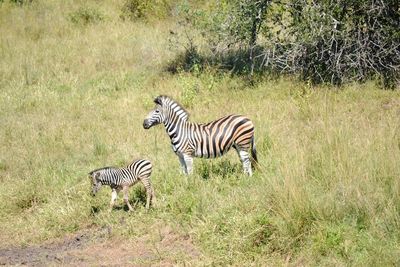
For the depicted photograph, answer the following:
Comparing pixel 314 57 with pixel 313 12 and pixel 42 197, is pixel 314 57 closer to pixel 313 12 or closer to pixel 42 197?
pixel 313 12

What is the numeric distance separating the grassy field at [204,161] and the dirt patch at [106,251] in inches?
4.7

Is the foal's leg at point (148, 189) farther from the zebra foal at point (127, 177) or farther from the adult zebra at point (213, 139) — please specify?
the adult zebra at point (213, 139)

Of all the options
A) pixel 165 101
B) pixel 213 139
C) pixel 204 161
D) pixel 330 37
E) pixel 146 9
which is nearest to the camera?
pixel 213 139

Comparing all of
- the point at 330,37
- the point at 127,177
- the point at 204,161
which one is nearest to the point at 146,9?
the point at 330,37

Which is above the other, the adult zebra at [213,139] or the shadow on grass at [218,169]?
the adult zebra at [213,139]

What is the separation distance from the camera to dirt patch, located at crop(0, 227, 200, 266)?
6.74 meters

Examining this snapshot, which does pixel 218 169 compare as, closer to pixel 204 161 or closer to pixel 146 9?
pixel 204 161

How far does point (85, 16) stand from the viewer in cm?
1906

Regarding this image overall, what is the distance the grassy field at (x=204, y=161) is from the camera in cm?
630

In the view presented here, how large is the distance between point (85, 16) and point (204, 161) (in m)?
11.8

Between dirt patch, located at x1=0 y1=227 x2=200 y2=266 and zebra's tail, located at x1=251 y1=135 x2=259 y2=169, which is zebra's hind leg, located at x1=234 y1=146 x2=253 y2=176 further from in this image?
dirt patch, located at x1=0 y1=227 x2=200 y2=266

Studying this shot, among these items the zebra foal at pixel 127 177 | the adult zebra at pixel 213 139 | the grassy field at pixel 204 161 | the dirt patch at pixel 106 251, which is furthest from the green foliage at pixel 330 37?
the dirt patch at pixel 106 251

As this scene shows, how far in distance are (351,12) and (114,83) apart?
5878 millimetres

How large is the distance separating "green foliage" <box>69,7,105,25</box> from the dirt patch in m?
12.2
